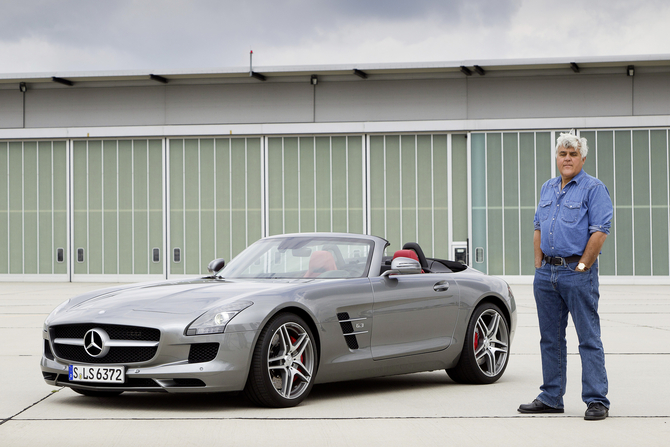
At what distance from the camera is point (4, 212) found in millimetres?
28672

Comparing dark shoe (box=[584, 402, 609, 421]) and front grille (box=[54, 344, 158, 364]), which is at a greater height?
front grille (box=[54, 344, 158, 364])

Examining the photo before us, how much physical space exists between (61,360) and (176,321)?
98cm

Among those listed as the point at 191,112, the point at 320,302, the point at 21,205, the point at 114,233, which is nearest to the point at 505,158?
the point at 191,112

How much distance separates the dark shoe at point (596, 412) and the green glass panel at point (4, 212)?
84.0 feet

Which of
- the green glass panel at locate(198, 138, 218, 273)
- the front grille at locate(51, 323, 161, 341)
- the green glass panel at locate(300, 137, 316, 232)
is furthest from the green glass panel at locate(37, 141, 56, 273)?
the front grille at locate(51, 323, 161, 341)

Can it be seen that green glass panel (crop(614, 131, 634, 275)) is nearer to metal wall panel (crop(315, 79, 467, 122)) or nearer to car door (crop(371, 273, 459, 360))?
metal wall panel (crop(315, 79, 467, 122))

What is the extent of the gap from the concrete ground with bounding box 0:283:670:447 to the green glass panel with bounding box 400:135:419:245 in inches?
733

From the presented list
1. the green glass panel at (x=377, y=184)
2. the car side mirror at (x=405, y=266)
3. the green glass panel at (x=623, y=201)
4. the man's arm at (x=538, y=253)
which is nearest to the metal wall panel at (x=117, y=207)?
the green glass panel at (x=377, y=184)

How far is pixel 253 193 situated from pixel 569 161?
22102mm

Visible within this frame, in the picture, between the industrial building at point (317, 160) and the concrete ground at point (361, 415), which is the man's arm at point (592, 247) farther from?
the industrial building at point (317, 160)

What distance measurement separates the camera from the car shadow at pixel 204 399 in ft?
20.1

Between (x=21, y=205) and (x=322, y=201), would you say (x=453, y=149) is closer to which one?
(x=322, y=201)

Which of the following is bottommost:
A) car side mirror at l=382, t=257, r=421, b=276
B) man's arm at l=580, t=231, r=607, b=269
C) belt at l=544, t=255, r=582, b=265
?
car side mirror at l=382, t=257, r=421, b=276

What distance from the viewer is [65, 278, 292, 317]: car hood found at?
20.0ft
